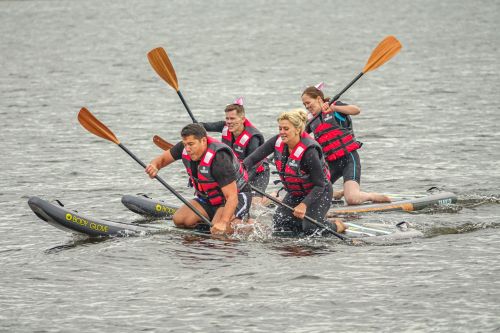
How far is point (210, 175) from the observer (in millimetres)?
12555

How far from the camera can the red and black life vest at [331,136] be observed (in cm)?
1468

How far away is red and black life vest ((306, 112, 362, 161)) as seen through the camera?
14.7 metres

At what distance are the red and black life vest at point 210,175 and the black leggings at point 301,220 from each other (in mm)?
622

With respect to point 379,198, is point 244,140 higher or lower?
higher

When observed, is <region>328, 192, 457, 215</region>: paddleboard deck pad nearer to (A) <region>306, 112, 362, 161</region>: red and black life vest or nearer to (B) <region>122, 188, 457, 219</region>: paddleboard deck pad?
(B) <region>122, 188, 457, 219</region>: paddleboard deck pad

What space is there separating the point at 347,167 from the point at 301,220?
2.39 metres

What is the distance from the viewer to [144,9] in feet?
234

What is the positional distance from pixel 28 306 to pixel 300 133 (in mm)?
3866

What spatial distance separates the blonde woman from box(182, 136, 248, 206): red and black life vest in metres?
0.22

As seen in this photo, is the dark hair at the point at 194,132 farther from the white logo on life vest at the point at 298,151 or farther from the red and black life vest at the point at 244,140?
the red and black life vest at the point at 244,140

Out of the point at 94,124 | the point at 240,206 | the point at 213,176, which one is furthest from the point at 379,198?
the point at 94,124

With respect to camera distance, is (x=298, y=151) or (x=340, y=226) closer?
(x=298, y=151)

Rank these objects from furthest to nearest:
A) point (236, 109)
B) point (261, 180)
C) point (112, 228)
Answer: point (261, 180)
point (236, 109)
point (112, 228)

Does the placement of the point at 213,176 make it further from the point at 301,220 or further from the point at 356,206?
the point at 356,206
